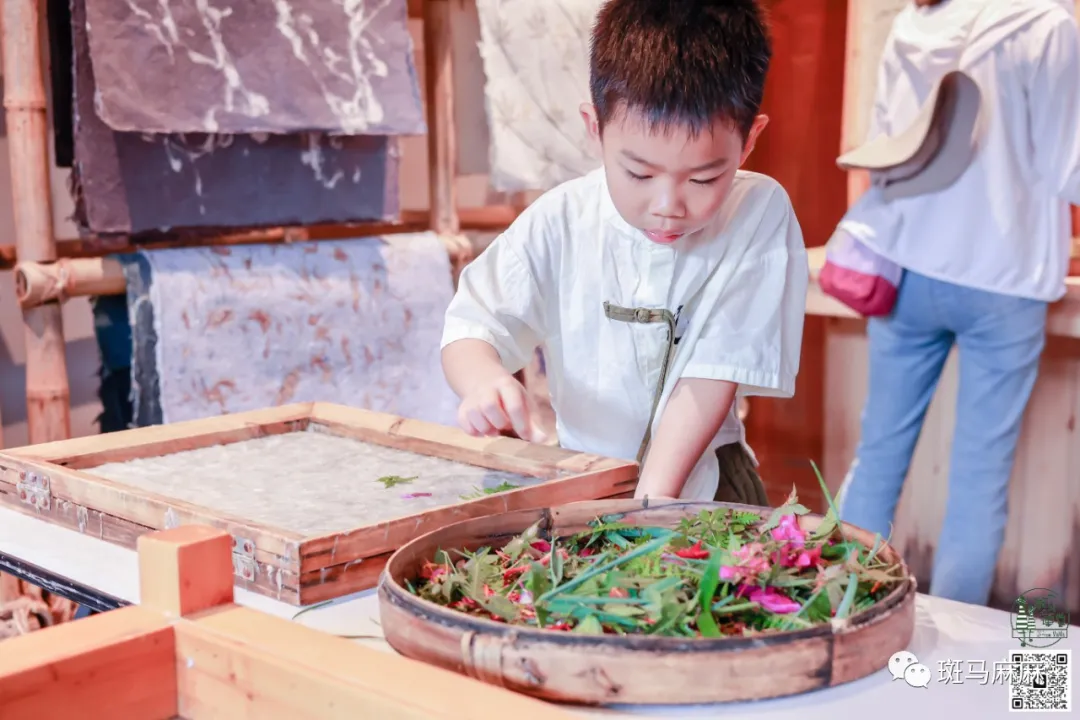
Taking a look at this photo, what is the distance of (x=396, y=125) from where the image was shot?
2.11 meters

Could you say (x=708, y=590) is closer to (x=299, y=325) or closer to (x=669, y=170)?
(x=669, y=170)

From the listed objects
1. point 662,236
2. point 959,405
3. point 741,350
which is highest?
point 662,236

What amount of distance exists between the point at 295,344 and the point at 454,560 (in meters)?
1.30

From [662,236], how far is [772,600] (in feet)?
1.42

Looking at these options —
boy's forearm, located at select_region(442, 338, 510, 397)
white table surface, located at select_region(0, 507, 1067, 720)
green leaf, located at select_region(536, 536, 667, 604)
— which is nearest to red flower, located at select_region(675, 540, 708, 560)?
green leaf, located at select_region(536, 536, 667, 604)

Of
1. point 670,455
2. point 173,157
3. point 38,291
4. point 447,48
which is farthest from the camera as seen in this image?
point 447,48

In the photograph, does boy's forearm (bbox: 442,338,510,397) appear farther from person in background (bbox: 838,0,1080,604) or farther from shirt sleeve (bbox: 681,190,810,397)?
person in background (bbox: 838,0,1080,604)

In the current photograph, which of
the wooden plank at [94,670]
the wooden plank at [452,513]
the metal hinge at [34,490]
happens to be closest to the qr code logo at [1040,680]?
the wooden plank at [452,513]

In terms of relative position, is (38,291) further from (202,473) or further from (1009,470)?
(1009,470)

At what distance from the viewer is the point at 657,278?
114 centimetres

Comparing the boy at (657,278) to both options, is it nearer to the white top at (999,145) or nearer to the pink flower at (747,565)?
the pink flower at (747,565)

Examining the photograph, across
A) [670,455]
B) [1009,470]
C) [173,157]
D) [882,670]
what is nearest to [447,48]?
[173,157]

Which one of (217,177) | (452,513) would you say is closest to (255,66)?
(217,177)

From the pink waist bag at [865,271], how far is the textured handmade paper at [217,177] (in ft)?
2.70
